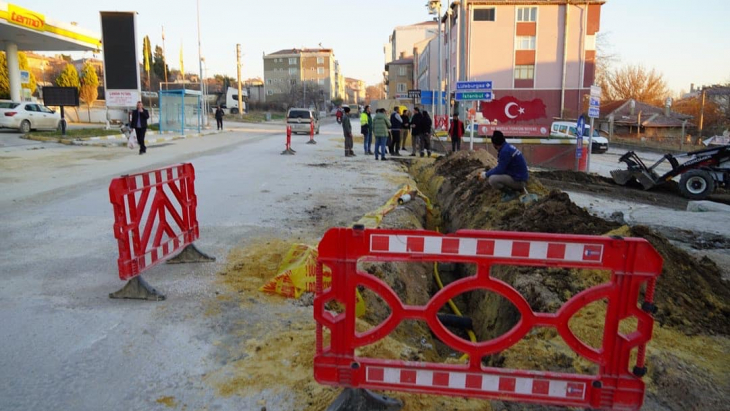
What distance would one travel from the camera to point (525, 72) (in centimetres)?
4922

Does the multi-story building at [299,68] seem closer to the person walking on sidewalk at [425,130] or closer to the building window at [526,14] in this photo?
the building window at [526,14]

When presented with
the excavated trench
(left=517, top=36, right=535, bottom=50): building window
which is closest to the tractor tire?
the excavated trench

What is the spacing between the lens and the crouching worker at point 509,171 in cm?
824

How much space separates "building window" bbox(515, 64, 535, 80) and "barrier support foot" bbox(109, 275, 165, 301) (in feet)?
160

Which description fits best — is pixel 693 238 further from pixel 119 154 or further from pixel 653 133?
pixel 653 133

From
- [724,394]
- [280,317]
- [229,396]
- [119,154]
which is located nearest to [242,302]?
[280,317]

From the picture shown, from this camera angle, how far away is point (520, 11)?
4881 cm

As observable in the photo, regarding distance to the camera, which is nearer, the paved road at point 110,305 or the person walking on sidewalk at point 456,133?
the paved road at point 110,305

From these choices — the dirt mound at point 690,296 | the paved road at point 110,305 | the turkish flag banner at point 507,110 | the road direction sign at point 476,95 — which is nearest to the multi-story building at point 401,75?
the turkish flag banner at point 507,110

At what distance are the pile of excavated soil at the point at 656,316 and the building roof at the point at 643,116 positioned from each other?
46296 millimetres

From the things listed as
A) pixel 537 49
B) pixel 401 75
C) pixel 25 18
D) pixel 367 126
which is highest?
pixel 401 75

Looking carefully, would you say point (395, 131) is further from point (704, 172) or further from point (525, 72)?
point (525, 72)

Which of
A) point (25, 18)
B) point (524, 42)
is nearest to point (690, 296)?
point (25, 18)

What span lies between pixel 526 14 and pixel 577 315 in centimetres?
4988
